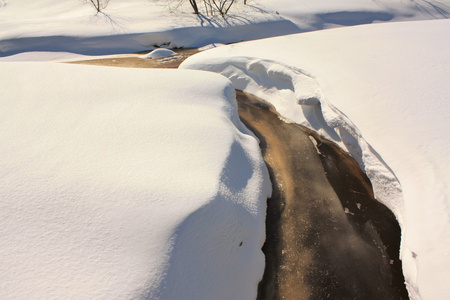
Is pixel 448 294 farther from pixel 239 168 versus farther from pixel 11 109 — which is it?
pixel 11 109

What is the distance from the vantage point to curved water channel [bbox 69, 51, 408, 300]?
3832 millimetres

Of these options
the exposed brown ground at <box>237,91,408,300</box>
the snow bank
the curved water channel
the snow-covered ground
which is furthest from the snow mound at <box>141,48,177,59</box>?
the exposed brown ground at <box>237,91,408,300</box>

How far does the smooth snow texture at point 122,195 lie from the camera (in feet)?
9.01

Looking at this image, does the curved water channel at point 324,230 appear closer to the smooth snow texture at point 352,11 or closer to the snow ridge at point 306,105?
the snow ridge at point 306,105

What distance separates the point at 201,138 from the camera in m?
4.43

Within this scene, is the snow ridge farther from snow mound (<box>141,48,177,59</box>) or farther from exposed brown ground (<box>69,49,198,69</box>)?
snow mound (<box>141,48,177,59</box>)

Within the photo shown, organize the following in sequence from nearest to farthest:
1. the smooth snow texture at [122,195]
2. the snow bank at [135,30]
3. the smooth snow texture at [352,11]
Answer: the smooth snow texture at [122,195] → the snow bank at [135,30] → the smooth snow texture at [352,11]

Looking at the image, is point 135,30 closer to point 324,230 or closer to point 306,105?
point 306,105

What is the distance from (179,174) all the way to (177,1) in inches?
Answer: 568

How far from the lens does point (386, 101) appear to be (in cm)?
514

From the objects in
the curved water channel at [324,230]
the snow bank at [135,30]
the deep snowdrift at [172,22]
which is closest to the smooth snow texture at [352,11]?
the deep snowdrift at [172,22]

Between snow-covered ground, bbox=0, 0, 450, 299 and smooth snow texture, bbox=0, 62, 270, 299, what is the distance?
0.01 metres

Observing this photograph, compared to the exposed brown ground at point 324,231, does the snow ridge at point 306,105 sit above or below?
above

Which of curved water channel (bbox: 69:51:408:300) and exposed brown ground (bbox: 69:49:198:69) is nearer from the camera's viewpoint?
curved water channel (bbox: 69:51:408:300)
